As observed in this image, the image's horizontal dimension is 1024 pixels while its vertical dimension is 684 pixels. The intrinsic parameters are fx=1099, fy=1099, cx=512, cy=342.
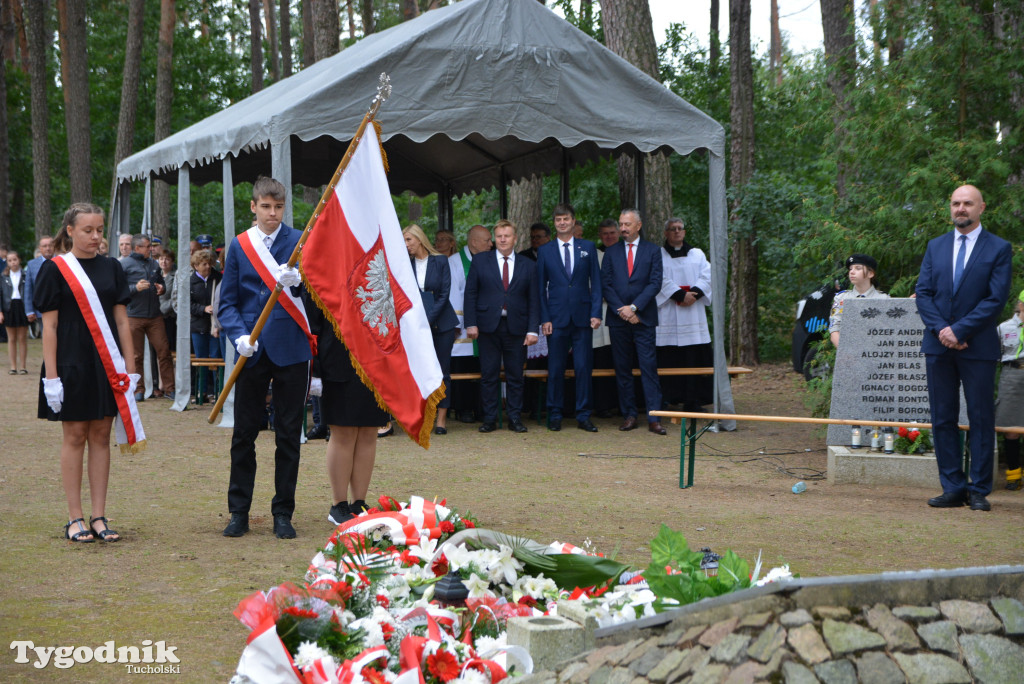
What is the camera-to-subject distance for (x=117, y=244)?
14.2m

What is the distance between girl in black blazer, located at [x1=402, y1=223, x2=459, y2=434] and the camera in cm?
1036

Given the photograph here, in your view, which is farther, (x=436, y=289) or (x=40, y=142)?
(x=40, y=142)

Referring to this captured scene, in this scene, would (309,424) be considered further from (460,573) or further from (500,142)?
(460,573)

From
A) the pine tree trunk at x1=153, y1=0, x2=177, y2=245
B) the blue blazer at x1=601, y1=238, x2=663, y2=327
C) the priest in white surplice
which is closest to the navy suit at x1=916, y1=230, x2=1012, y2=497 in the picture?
the blue blazer at x1=601, y1=238, x2=663, y2=327

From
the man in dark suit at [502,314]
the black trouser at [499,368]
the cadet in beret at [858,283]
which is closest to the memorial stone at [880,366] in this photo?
the cadet in beret at [858,283]

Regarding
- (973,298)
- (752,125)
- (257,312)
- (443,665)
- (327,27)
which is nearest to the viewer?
(443,665)

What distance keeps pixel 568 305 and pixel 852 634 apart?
7870mm

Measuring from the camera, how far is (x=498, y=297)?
1060 cm

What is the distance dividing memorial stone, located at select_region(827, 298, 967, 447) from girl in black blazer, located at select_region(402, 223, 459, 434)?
3658 mm

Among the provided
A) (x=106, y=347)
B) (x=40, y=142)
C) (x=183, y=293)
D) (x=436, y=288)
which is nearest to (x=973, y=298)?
(x=436, y=288)

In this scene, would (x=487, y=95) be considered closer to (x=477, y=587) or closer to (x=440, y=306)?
(x=440, y=306)

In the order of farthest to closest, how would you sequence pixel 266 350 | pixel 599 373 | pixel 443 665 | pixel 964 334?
pixel 599 373 < pixel 964 334 < pixel 266 350 < pixel 443 665

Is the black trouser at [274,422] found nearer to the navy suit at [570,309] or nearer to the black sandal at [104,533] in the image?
the black sandal at [104,533]

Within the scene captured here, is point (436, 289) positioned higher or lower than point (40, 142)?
lower
